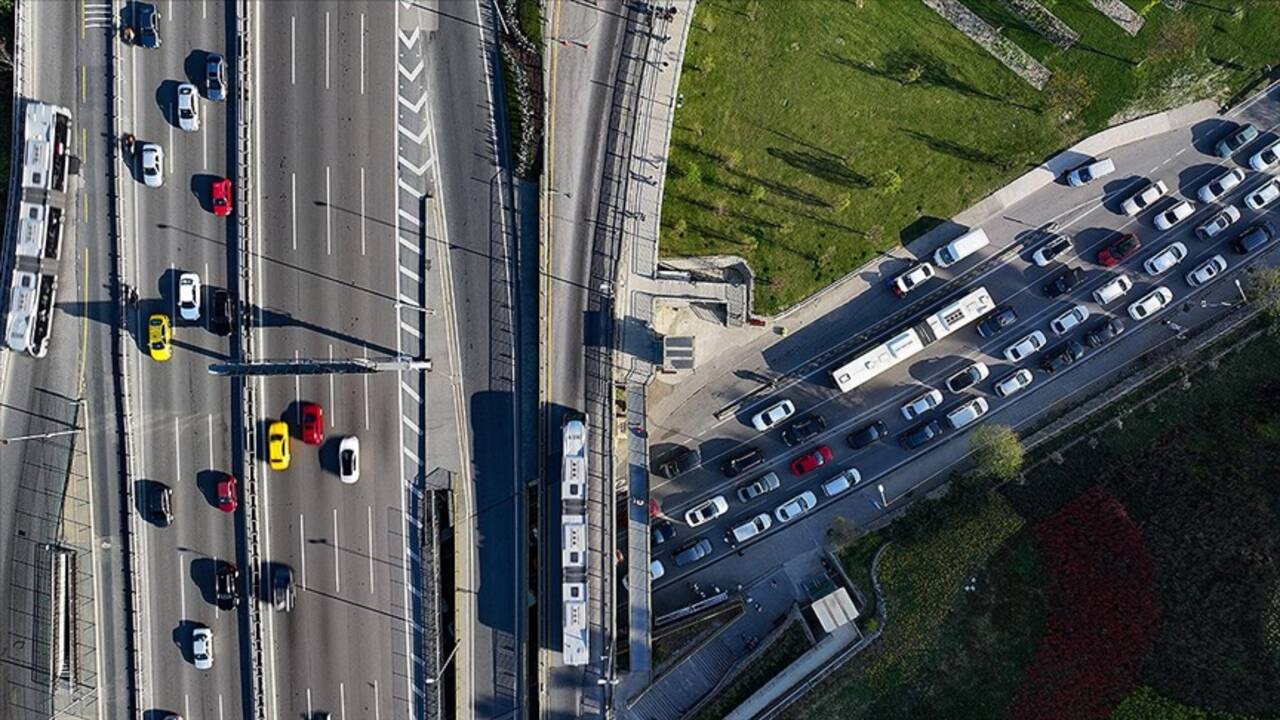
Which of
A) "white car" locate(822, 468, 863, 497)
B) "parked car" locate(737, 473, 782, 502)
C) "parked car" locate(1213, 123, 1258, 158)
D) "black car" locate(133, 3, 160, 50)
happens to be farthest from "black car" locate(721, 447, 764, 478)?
"black car" locate(133, 3, 160, 50)

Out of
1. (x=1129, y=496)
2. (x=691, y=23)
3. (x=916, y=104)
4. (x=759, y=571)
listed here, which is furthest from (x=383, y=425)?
(x=1129, y=496)

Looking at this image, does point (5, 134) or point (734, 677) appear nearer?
point (5, 134)

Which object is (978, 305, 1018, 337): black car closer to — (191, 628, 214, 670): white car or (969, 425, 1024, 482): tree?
(969, 425, 1024, 482): tree

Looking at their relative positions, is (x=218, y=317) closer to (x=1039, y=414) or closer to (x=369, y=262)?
(x=369, y=262)

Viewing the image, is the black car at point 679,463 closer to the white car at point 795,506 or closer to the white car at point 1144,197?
the white car at point 795,506

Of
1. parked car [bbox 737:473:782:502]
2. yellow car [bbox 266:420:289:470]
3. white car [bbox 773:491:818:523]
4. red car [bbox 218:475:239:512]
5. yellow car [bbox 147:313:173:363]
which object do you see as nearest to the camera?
yellow car [bbox 147:313:173:363]

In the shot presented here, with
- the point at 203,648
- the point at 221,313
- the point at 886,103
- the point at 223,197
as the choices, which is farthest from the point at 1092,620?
the point at 223,197

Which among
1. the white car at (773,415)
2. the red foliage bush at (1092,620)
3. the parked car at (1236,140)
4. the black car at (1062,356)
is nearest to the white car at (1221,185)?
the parked car at (1236,140)
